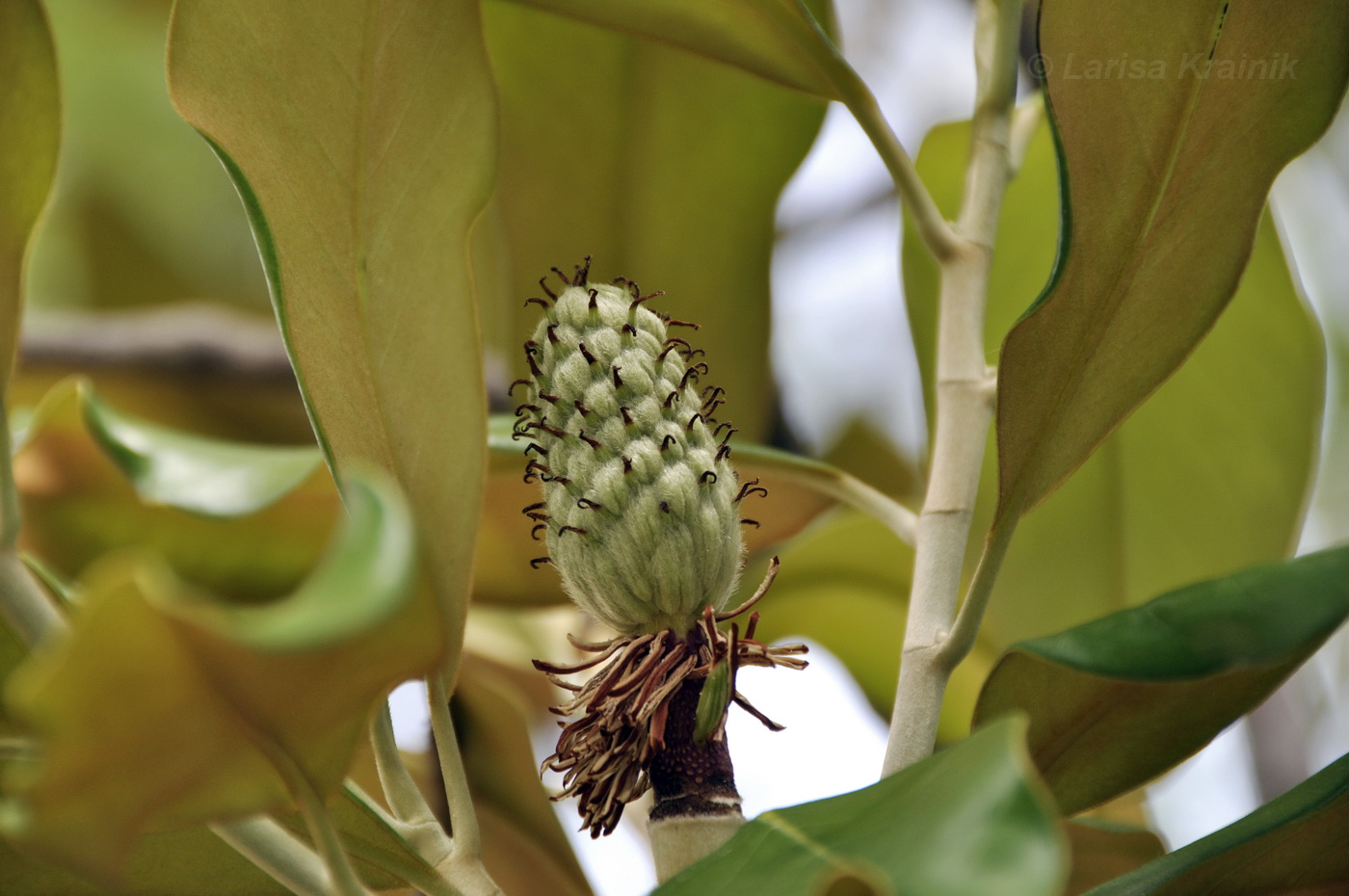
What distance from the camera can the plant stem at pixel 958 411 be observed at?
0.61 meters

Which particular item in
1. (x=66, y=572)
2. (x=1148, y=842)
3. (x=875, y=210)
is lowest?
(x=1148, y=842)

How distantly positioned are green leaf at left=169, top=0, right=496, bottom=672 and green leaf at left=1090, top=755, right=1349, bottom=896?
0.36m

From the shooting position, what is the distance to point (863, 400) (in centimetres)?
182

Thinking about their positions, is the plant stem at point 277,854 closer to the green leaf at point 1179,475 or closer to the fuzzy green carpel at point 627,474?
the fuzzy green carpel at point 627,474

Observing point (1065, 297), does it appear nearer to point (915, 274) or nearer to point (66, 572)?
point (915, 274)

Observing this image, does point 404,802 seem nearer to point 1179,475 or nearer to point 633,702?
point 633,702

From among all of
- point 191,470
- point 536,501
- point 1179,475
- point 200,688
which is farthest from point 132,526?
point 1179,475

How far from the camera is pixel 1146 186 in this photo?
61cm

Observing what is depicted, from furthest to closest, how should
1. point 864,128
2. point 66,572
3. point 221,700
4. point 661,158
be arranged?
point 661,158, point 66,572, point 864,128, point 221,700

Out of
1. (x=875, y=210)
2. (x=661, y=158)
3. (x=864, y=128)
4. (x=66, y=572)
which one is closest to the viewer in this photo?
(x=864, y=128)

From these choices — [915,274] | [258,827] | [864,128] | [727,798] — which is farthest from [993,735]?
[915,274]

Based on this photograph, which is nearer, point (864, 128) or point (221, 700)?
point (221, 700)

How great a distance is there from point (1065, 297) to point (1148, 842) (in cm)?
35

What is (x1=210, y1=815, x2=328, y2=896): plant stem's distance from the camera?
1.71 feet
